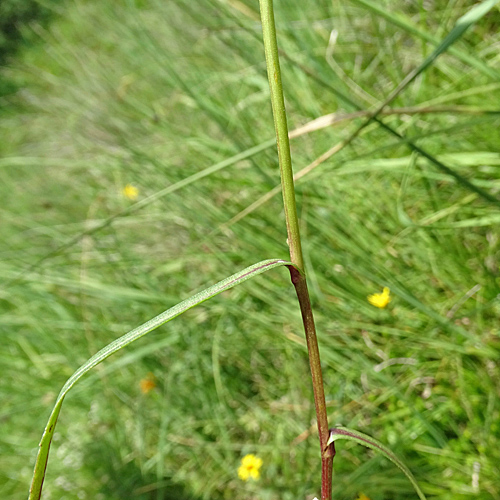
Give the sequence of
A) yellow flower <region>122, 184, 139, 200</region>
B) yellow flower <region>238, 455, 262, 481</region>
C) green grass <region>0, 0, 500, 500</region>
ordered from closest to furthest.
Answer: green grass <region>0, 0, 500, 500</region> → yellow flower <region>238, 455, 262, 481</region> → yellow flower <region>122, 184, 139, 200</region>

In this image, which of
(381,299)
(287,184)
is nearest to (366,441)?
(287,184)

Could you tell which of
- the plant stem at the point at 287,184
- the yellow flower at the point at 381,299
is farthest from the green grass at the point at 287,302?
the plant stem at the point at 287,184

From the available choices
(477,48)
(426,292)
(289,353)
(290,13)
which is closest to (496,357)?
(426,292)

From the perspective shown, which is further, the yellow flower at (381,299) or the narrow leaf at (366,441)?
the yellow flower at (381,299)

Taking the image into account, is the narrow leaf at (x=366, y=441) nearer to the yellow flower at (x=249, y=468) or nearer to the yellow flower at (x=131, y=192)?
the yellow flower at (x=249, y=468)

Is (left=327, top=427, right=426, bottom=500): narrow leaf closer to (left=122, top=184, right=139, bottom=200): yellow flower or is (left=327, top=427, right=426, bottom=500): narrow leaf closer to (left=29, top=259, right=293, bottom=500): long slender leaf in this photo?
(left=29, top=259, right=293, bottom=500): long slender leaf

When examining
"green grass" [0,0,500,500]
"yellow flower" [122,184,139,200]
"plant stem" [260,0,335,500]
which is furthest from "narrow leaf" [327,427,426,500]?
"yellow flower" [122,184,139,200]
